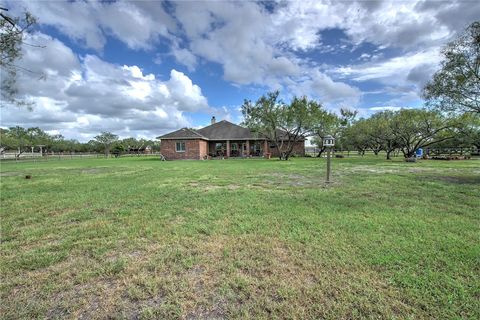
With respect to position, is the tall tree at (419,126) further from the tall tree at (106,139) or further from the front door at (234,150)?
the tall tree at (106,139)

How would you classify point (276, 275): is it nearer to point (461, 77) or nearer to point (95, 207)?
point (95, 207)

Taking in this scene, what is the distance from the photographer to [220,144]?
1331 inches

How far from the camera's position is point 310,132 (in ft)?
90.6

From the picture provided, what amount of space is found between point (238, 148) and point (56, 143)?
5729 centimetres

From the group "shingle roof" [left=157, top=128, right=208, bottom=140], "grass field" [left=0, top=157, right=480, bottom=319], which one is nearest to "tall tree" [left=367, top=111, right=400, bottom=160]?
"shingle roof" [left=157, top=128, right=208, bottom=140]

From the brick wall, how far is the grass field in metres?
24.0

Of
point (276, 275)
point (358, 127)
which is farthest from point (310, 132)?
point (276, 275)

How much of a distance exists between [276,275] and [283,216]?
7.01ft

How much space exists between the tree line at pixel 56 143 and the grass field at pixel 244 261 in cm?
5055

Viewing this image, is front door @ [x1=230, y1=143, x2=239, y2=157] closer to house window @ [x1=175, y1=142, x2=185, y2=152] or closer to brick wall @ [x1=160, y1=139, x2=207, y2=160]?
brick wall @ [x1=160, y1=139, x2=207, y2=160]

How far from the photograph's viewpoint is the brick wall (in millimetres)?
29578

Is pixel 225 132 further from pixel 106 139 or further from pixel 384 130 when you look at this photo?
pixel 106 139

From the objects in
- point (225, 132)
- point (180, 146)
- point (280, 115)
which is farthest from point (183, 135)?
point (280, 115)

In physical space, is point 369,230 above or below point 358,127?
below
